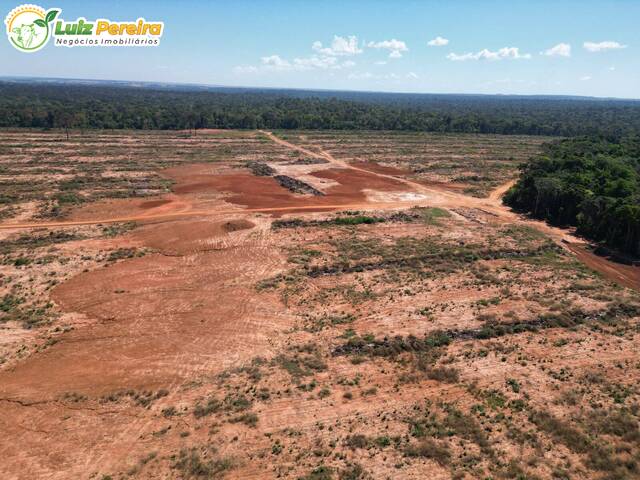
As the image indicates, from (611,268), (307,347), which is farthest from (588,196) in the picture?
(307,347)

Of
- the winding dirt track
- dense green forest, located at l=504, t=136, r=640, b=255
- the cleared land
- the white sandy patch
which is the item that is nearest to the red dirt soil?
the winding dirt track

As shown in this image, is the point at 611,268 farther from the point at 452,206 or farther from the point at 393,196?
the point at 393,196

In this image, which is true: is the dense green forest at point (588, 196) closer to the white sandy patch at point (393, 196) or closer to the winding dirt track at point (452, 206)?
the winding dirt track at point (452, 206)

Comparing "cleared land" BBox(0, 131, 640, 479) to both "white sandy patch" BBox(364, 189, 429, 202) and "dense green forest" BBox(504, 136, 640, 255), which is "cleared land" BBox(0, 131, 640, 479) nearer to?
"dense green forest" BBox(504, 136, 640, 255)

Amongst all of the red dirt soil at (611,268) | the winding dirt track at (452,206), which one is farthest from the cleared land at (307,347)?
the winding dirt track at (452,206)

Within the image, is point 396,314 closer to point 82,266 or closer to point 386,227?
point 386,227

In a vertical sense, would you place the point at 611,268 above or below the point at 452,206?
below
